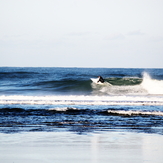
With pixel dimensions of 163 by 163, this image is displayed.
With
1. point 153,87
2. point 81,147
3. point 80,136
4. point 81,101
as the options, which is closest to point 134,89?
point 153,87

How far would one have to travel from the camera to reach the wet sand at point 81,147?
6637 mm

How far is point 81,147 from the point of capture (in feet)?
25.0

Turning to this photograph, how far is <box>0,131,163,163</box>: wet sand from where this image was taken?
664 cm

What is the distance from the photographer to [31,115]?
13180mm

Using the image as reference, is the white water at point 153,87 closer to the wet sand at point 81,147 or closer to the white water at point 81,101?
the white water at point 81,101

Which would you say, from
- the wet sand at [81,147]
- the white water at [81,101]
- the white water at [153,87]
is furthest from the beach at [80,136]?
the white water at [153,87]

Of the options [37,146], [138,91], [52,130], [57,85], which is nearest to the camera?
[37,146]

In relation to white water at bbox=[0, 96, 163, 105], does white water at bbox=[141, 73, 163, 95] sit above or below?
above

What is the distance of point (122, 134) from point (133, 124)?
1.94 metres

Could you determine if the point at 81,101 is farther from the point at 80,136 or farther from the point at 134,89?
the point at 134,89

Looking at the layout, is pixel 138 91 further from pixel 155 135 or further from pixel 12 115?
pixel 155 135

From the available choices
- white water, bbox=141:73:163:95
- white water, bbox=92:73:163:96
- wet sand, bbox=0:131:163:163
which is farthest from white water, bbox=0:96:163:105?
white water, bbox=141:73:163:95

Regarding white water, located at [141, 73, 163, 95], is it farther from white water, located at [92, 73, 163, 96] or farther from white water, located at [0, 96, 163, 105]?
white water, located at [0, 96, 163, 105]

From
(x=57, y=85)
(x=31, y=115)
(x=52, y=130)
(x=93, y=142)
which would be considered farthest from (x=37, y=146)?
(x=57, y=85)
